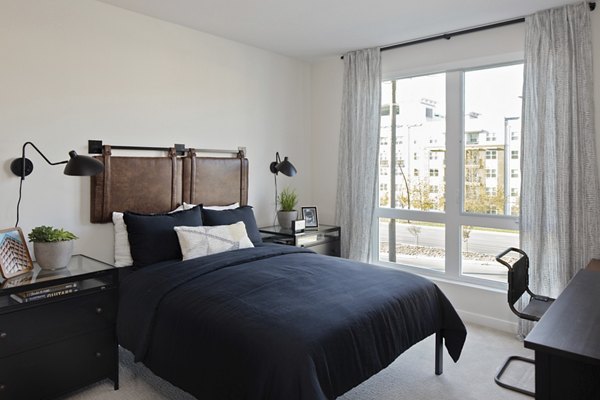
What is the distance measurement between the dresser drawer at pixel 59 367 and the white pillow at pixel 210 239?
2.47ft

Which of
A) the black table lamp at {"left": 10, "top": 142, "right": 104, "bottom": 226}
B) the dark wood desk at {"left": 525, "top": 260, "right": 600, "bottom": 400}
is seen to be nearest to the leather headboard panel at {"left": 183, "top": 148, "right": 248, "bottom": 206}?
the black table lamp at {"left": 10, "top": 142, "right": 104, "bottom": 226}

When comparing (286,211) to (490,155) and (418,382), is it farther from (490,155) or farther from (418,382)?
(418,382)

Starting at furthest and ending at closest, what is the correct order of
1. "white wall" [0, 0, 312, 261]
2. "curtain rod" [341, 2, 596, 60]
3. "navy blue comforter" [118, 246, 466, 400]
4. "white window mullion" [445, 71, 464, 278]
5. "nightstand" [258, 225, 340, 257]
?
"nightstand" [258, 225, 340, 257] → "white window mullion" [445, 71, 464, 278] → "curtain rod" [341, 2, 596, 60] → "white wall" [0, 0, 312, 261] → "navy blue comforter" [118, 246, 466, 400]

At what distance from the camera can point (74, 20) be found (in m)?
2.97

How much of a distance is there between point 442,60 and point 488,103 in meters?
0.59

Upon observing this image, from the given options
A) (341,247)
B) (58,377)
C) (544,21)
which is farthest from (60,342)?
(544,21)

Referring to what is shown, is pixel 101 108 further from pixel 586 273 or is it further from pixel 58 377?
pixel 586 273

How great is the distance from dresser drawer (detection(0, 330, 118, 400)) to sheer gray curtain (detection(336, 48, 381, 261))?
2.61 metres

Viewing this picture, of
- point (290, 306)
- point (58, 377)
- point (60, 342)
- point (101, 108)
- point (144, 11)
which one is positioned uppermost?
point (144, 11)

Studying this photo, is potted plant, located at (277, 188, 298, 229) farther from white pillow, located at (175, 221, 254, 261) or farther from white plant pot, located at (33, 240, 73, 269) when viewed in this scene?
white plant pot, located at (33, 240, 73, 269)

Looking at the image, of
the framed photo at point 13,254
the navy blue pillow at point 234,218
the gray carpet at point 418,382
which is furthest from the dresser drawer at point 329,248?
the framed photo at point 13,254

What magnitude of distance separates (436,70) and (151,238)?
2954 millimetres

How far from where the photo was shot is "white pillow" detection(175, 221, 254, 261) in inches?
120

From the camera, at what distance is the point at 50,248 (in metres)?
2.50
